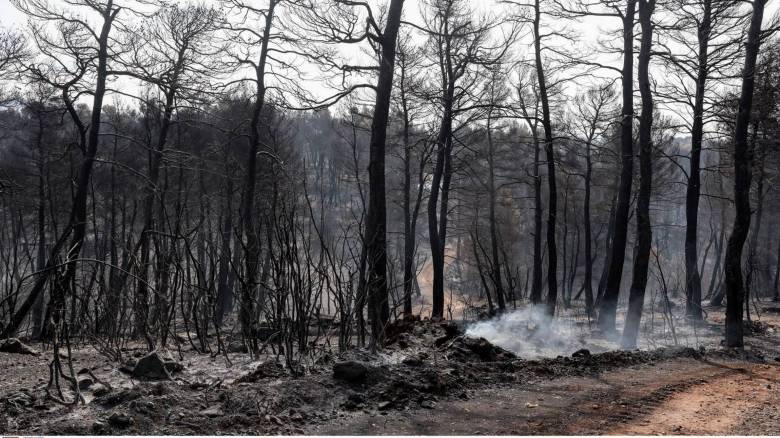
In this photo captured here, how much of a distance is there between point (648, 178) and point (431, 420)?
9402mm

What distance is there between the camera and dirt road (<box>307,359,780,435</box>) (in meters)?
5.44

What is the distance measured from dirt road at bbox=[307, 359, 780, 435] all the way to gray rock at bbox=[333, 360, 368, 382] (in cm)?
69

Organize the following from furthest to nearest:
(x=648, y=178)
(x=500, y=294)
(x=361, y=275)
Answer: (x=500, y=294), (x=648, y=178), (x=361, y=275)

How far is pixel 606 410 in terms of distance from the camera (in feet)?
20.4

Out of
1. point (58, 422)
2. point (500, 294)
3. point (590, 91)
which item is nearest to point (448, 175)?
point (500, 294)

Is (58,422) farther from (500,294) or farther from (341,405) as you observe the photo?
(500,294)

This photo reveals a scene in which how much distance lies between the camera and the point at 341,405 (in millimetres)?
5785

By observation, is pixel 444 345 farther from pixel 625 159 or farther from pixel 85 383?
pixel 625 159

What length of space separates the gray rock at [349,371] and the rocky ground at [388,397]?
1 centimetres

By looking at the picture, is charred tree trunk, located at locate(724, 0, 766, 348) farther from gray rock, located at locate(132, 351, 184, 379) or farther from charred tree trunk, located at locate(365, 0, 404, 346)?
gray rock, located at locate(132, 351, 184, 379)

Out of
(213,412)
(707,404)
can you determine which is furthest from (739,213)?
(213,412)

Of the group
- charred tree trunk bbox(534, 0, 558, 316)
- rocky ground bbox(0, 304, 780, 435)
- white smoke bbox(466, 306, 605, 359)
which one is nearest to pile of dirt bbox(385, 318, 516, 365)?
rocky ground bbox(0, 304, 780, 435)

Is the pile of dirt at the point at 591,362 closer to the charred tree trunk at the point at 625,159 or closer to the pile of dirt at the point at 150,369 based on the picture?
the charred tree trunk at the point at 625,159

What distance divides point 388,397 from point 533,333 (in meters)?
9.39
